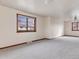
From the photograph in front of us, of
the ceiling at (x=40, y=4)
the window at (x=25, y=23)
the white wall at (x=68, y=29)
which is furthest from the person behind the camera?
the white wall at (x=68, y=29)

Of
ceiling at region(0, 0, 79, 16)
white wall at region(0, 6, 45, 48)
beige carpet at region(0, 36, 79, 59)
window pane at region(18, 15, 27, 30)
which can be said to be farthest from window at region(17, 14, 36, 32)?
beige carpet at region(0, 36, 79, 59)

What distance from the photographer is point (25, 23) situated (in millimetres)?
7680

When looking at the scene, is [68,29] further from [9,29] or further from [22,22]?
[9,29]

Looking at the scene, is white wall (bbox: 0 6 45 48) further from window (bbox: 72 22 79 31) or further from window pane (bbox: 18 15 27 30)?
window (bbox: 72 22 79 31)

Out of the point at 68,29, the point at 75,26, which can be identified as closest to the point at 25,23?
the point at 68,29

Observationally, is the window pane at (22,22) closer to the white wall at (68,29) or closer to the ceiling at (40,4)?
the ceiling at (40,4)

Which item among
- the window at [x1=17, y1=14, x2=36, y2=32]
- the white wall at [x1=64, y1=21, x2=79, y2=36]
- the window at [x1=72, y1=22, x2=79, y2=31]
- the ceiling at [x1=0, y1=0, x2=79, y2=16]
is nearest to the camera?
the ceiling at [x1=0, y1=0, x2=79, y2=16]

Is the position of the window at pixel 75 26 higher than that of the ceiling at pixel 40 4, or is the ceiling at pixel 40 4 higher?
the ceiling at pixel 40 4

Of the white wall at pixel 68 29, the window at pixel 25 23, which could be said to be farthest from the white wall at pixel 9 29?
the white wall at pixel 68 29

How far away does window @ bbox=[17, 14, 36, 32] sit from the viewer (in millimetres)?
7002

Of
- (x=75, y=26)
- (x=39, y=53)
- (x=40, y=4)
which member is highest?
(x=40, y=4)

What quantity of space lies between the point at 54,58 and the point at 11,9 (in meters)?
3.65

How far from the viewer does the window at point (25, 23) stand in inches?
276

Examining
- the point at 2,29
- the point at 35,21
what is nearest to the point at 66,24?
the point at 35,21
